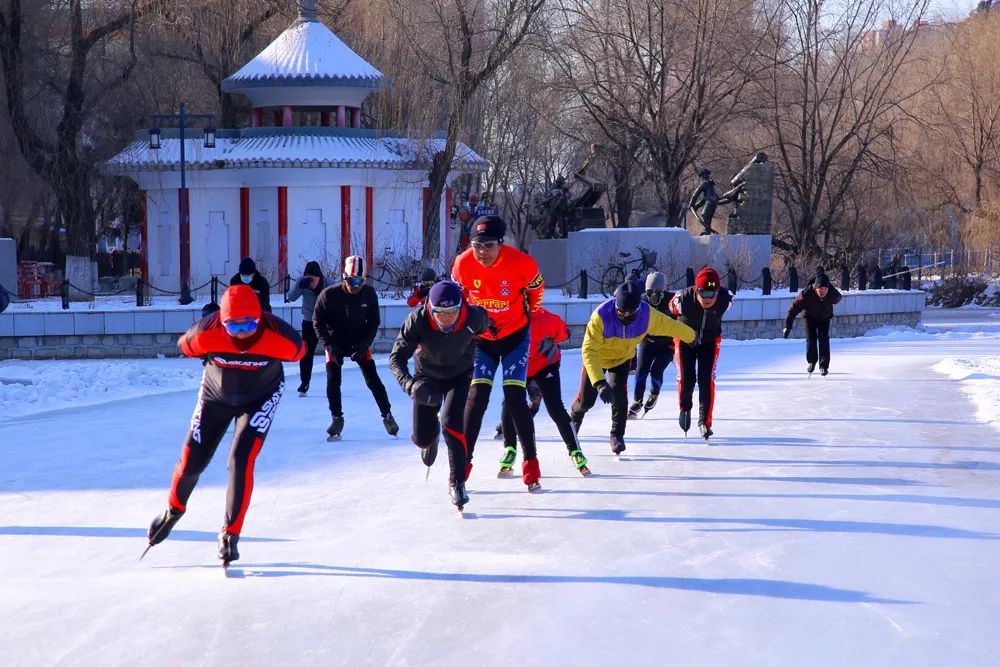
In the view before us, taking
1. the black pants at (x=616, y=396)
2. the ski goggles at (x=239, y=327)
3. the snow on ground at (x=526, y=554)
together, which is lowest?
the snow on ground at (x=526, y=554)

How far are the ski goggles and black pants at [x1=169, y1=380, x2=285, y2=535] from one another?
391 mm

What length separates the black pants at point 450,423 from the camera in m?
6.62

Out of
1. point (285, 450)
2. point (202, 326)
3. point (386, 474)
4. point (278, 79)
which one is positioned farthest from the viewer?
point (278, 79)

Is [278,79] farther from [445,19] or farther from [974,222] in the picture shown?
[974,222]

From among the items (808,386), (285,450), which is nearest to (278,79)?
(808,386)

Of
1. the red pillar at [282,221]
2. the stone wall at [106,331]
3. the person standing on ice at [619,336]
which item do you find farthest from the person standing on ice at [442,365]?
the red pillar at [282,221]

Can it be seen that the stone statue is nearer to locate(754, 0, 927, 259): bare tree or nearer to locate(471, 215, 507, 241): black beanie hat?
locate(754, 0, 927, 259): bare tree

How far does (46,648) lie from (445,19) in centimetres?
2371

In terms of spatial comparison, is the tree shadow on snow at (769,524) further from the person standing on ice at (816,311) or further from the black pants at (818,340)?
the black pants at (818,340)

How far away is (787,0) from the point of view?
31047 mm

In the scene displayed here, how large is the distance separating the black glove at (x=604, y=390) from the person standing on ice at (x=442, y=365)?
1.46 meters

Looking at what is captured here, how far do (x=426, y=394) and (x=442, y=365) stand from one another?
27 cm

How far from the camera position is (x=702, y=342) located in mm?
9414

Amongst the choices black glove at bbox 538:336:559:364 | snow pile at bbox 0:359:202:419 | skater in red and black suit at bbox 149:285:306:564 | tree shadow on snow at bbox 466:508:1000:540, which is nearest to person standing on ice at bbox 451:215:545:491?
black glove at bbox 538:336:559:364
